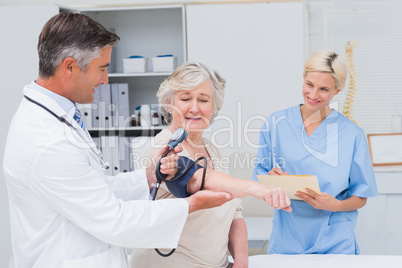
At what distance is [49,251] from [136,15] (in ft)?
9.36

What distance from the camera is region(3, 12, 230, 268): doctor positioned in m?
1.04

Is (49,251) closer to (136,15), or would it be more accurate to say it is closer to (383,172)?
(383,172)

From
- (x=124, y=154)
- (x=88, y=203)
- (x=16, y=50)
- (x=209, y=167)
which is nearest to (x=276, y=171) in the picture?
(x=209, y=167)

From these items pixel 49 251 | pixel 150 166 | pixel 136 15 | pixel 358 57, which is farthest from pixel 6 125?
pixel 358 57

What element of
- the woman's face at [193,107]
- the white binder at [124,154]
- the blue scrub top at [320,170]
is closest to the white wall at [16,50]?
the white binder at [124,154]

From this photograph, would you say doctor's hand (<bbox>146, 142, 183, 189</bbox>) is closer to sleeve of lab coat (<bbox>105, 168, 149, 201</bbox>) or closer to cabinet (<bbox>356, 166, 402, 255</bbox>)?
sleeve of lab coat (<bbox>105, 168, 149, 201</bbox>)

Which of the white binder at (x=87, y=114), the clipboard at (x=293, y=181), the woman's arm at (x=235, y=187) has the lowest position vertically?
the clipboard at (x=293, y=181)

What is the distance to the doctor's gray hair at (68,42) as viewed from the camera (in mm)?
1098

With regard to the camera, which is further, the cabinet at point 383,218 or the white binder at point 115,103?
the white binder at point 115,103

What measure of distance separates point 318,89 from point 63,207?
1.20m

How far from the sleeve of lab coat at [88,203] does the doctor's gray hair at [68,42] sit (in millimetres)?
197

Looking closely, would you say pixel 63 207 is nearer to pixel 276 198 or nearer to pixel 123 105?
pixel 276 198

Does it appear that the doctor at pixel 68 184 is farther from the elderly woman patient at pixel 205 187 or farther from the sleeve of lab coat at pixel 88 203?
the elderly woman patient at pixel 205 187

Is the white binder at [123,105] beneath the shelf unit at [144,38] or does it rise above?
beneath
